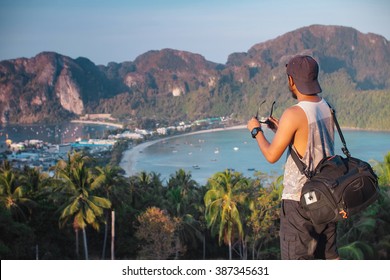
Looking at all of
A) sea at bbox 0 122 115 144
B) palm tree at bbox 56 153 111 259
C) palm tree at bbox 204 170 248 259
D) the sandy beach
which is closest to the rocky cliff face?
sea at bbox 0 122 115 144

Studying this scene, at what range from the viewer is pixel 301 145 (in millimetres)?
885

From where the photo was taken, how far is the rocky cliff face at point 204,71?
125ft

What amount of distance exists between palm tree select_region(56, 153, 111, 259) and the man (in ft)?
14.8

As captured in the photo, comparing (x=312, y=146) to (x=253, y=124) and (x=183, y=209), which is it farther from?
(x=183, y=209)

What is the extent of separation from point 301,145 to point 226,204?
4.46 meters

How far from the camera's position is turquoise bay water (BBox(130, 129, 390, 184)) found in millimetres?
15797

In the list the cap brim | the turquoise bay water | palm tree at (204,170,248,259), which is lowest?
the turquoise bay water

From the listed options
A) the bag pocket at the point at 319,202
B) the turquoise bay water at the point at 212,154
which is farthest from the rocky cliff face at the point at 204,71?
the bag pocket at the point at 319,202

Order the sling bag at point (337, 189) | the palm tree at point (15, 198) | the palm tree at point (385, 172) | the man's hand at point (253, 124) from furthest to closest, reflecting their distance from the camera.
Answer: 1. the palm tree at point (15, 198)
2. the palm tree at point (385, 172)
3. the man's hand at point (253, 124)
4. the sling bag at point (337, 189)

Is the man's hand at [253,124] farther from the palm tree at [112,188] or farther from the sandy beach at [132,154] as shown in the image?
the sandy beach at [132,154]

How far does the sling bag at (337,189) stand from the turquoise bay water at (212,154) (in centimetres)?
1246

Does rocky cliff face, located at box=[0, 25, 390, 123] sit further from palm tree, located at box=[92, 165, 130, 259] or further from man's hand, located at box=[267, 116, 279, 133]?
man's hand, located at box=[267, 116, 279, 133]

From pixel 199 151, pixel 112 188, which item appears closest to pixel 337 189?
pixel 112 188
